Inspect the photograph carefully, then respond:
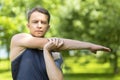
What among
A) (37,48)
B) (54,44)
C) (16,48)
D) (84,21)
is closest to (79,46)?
(54,44)

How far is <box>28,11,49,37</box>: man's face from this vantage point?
8.21 feet

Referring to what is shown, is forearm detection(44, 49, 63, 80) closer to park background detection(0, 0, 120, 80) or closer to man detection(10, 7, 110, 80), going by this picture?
man detection(10, 7, 110, 80)

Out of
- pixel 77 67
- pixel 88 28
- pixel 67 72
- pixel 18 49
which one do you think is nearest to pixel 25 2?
pixel 88 28

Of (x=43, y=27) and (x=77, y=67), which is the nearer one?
(x=43, y=27)

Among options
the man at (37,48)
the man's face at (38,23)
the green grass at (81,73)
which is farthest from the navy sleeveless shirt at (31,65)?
the green grass at (81,73)

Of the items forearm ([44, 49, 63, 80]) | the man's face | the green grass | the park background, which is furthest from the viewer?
the green grass

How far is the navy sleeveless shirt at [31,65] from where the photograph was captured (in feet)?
8.08

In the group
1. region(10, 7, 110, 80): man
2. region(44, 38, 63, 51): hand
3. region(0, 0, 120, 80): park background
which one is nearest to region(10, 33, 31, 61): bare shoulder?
region(10, 7, 110, 80): man

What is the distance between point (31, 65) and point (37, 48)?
115 millimetres

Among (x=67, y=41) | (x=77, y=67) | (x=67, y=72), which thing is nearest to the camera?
(x=67, y=41)

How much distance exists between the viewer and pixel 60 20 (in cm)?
2844

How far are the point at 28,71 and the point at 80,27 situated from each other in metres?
25.7

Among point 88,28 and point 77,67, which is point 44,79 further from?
point 77,67

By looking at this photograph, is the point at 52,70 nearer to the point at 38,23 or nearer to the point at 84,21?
the point at 38,23
